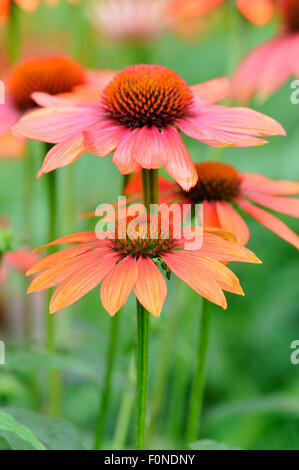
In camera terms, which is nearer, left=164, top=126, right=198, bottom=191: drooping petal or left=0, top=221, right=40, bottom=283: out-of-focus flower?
left=164, top=126, right=198, bottom=191: drooping petal

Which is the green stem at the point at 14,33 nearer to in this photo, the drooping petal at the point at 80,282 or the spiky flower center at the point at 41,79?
the spiky flower center at the point at 41,79

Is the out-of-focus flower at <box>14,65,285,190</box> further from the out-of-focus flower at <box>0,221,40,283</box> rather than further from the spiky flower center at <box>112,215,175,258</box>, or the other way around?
the out-of-focus flower at <box>0,221,40,283</box>

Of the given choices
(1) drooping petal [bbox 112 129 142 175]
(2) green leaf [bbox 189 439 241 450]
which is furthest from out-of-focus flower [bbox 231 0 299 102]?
A: (2) green leaf [bbox 189 439 241 450]

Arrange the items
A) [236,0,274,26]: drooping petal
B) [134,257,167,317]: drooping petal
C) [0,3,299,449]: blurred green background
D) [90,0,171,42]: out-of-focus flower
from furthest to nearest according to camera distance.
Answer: [90,0,171,42]: out-of-focus flower
[236,0,274,26]: drooping petal
[0,3,299,449]: blurred green background
[134,257,167,317]: drooping petal

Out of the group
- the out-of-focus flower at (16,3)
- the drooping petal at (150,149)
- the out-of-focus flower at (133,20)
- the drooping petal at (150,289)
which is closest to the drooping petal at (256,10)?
the out-of-focus flower at (16,3)

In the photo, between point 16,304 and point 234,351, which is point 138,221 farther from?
point 16,304

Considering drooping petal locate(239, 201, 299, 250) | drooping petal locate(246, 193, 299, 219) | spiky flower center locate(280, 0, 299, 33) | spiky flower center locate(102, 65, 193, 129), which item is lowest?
drooping petal locate(239, 201, 299, 250)

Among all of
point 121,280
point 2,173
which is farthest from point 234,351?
point 2,173

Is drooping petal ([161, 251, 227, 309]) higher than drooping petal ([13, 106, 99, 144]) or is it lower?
lower
